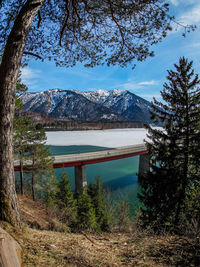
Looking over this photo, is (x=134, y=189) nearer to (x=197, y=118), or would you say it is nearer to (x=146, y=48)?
(x=197, y=118)

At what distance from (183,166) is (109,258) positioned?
27.6 feet

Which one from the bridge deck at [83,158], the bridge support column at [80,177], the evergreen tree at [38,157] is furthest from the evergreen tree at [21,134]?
the bridge support column at [80,177]

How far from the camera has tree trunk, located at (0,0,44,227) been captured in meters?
2.73

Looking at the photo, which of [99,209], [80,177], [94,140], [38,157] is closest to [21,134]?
[38,157]

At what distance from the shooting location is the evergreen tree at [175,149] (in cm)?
935

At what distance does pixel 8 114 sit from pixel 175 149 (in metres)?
9.38

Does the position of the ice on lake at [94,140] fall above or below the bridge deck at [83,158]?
above

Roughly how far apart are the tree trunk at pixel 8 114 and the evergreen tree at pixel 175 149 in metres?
8.54

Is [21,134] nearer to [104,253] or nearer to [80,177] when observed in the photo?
[104,253]

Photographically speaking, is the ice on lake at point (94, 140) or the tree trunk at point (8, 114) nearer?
the tree trunk at point (8, 114)

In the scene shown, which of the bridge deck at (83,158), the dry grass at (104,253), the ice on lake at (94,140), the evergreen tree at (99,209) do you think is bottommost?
the evergreen tree at (99,209)

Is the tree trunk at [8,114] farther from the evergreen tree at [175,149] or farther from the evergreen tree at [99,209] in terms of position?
the evergreen tree at [99,209]

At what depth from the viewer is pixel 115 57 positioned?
5.26 m

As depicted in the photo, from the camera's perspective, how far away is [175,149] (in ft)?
31.9
